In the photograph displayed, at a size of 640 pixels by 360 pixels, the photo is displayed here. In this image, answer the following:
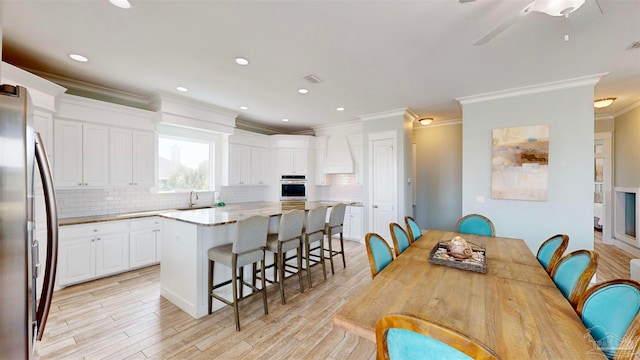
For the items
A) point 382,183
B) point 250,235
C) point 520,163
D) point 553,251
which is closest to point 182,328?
point 250,235

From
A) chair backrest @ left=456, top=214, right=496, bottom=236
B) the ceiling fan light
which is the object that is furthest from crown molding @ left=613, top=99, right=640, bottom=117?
the ceiling fan light

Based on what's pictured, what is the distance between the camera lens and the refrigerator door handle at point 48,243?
1062mm

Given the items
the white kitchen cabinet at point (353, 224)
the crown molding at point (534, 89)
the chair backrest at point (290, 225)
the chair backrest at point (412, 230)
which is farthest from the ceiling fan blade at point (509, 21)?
the white kitchen cabinet at point (353, 224)

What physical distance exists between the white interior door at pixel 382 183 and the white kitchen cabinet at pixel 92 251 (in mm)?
4267

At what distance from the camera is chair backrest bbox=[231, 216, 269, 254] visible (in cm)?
239

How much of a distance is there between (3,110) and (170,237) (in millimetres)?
2314

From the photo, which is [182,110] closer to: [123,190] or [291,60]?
[123,190]

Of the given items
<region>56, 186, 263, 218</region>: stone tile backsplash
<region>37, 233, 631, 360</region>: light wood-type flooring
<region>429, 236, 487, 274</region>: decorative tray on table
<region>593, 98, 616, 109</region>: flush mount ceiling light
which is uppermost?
<region>593, 98, 616, 109</region>: flush mount ceiling light

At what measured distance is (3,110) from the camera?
2.85ft

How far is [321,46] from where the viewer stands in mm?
2541

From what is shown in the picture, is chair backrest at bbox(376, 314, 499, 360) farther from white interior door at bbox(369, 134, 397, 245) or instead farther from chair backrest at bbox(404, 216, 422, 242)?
white interior door at bbox(369, 134, 397, 245)

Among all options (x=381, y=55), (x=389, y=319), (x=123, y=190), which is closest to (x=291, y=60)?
(x=381, y=55)

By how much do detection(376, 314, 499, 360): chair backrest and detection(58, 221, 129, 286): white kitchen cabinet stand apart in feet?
13.2

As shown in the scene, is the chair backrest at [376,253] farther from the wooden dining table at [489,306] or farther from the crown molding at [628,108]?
the crown molding at [628,108]
